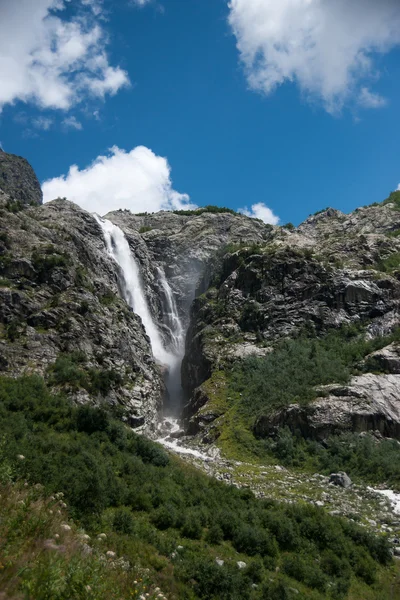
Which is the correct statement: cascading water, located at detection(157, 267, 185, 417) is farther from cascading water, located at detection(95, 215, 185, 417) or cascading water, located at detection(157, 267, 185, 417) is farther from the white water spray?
the white water spray

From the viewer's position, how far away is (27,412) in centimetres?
2181

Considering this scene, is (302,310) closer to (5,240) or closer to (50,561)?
(5,240)

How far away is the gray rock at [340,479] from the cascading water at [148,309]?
33.9 m

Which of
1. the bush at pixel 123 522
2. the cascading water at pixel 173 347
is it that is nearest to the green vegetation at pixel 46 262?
the cascading water at pixel 173 347

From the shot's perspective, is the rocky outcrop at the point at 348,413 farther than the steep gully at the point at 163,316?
No

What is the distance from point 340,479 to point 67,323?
3104 centimetres

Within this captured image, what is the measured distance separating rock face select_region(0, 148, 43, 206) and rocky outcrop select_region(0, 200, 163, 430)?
319 feet

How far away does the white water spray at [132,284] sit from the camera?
2881 inches

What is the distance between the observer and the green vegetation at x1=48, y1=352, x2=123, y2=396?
120ft

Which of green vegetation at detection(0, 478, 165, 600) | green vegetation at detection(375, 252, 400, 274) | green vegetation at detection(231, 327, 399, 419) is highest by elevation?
green vegetation at detection(375, 252, 400, 274)

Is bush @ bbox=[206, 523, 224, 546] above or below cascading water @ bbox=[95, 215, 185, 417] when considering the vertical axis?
below

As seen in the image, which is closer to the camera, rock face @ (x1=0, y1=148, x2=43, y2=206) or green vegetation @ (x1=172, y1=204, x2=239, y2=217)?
green vegetation @ (x1=172, y1=204, x2=239, y2=217)

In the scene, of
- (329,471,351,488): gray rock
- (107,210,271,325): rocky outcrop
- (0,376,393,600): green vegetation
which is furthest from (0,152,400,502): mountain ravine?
(0,376,393,600): green vegetation

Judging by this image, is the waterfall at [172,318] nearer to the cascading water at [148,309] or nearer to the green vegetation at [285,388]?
the cascading water at [148,309]
